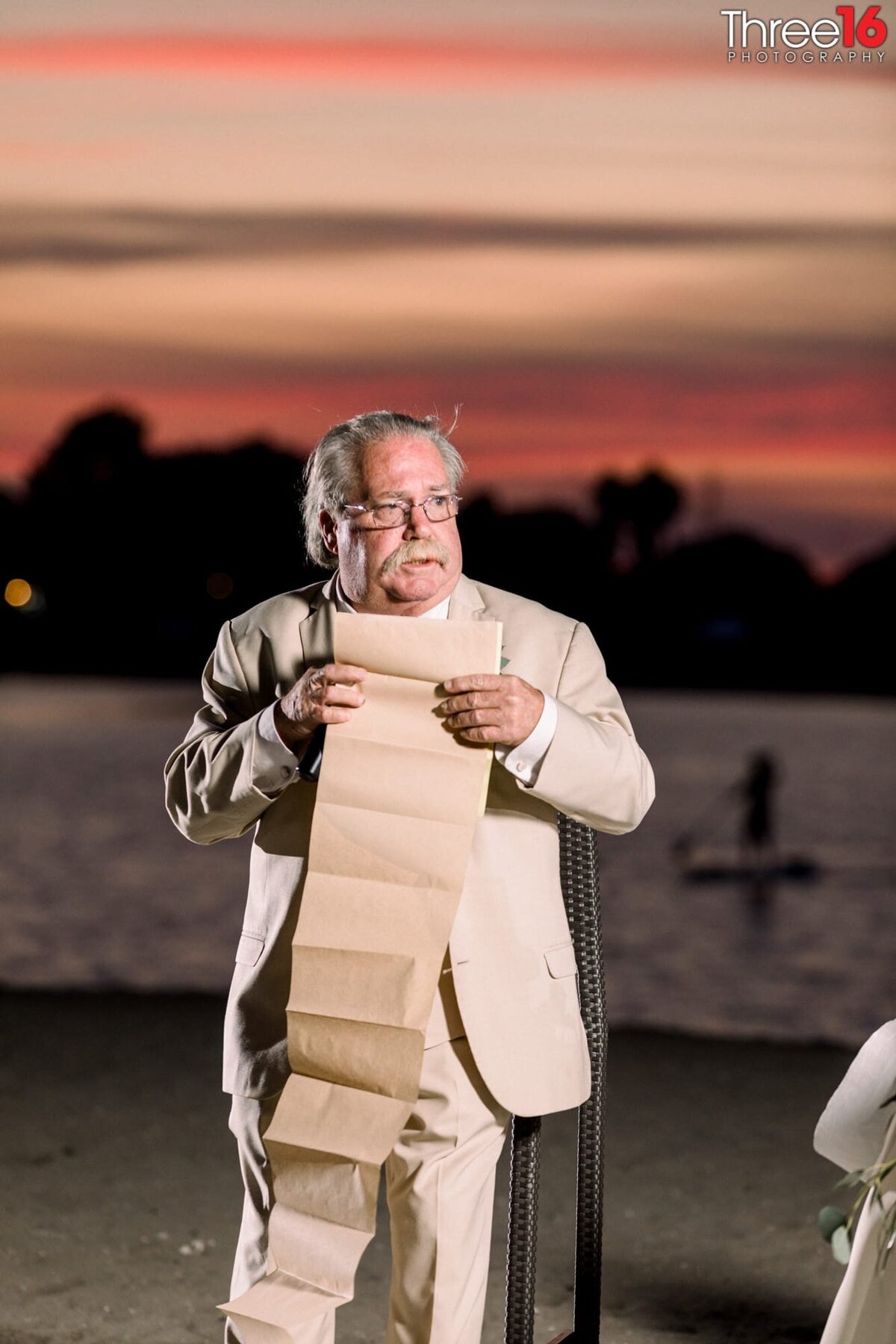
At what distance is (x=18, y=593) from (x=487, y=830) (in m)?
76.8

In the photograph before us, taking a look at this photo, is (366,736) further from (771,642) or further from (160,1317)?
(771,642)

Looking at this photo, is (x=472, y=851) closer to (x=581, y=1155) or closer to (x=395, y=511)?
(x=395, y=511)

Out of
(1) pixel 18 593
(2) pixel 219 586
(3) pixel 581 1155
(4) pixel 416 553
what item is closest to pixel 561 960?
(3) pixel 581 1155

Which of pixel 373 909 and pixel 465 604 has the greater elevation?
pixel 465 604

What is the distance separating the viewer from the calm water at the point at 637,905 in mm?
16125

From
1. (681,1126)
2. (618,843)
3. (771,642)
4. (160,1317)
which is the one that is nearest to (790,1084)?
(681,1126)

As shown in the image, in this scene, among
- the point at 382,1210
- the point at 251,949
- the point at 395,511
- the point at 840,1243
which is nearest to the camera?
the point at 395,511

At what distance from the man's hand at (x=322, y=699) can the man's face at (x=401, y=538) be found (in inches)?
6.9

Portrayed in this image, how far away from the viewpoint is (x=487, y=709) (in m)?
2.66

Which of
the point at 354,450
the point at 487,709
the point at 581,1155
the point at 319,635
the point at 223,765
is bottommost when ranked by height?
the point at 581,1155

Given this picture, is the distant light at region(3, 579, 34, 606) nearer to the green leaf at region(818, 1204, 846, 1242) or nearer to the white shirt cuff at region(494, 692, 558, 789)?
the green leaf at region(818, 1204, 846, 1242)

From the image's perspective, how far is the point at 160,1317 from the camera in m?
3.85

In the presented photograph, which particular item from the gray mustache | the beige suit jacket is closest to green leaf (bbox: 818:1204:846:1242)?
the beige suit jacket

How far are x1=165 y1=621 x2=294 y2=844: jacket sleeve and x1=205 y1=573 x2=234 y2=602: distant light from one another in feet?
199
